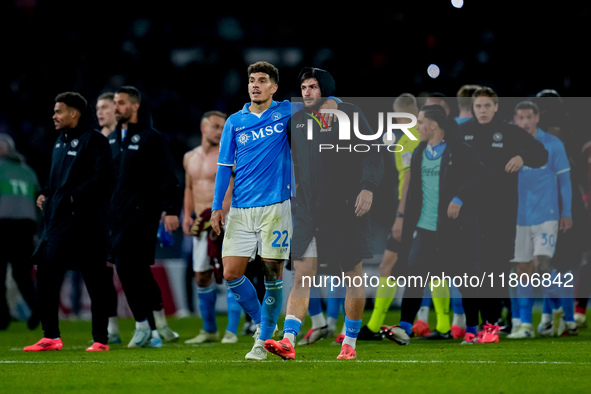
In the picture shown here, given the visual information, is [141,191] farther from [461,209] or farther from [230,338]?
[461,209]

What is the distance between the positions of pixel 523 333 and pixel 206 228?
3371 mm

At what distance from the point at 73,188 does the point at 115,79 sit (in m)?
12.3

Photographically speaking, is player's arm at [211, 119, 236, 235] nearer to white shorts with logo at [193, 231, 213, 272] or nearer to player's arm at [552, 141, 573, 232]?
white shorts with logo at [193, 231, 213, 272]

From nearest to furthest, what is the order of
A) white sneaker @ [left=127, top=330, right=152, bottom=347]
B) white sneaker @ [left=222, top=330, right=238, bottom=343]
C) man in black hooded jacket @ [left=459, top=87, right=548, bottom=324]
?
1. white sneaker @ [left=127, top=330, right=152, bottom=347]
2. man in black hooded jacket @ [left=459, top=87, right=548, bottom=324]
3. white sneaker @ [left=222, top=330, right=238, bottom=343]

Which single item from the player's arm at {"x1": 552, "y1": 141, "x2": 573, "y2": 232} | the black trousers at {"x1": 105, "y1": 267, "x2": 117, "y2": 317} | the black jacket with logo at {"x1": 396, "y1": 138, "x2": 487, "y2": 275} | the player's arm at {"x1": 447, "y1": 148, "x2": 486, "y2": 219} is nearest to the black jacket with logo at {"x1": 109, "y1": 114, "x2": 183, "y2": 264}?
the black trousers at {"x1": 105, "y1": 267, "x2": 117, "y2": 317}

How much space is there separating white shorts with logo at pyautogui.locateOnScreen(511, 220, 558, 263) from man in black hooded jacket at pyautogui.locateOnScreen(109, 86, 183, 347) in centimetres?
353

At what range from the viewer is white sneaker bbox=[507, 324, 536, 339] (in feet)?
32.7

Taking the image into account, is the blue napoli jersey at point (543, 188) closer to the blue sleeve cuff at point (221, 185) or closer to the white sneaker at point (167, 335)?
the white sneaker at point (167, 335)

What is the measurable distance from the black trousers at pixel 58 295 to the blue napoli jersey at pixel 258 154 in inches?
81.3

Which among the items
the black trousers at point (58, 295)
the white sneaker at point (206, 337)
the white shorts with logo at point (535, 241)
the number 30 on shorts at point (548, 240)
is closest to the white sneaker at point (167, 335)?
the white sneaker at point (206, 337)

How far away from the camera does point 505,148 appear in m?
9.62

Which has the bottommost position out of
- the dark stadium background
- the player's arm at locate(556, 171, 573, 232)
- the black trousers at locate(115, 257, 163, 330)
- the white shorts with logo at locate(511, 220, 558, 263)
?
the black trousers at locate(115, 257, 163, 330)

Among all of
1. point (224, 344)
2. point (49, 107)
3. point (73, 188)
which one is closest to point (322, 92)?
point (73, 188)

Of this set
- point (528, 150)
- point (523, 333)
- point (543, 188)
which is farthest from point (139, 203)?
point (543, 188)
